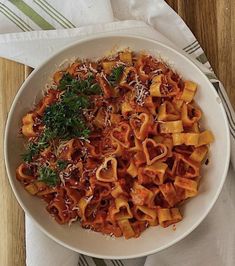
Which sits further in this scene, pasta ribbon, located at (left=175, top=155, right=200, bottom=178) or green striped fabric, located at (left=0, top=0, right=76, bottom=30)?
Result: green striped fabric, located at (left=0, top=0, right=76, bottom=30)

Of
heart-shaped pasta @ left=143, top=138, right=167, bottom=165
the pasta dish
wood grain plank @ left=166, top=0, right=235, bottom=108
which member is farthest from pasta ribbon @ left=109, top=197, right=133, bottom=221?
wood grain plank @ left=166, top=0, right=235, bottom=108

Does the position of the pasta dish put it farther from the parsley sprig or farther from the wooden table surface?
the wooden table surface

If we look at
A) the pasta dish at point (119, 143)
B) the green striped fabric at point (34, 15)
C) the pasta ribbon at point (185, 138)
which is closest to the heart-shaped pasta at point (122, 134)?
the pasta dish at point (119, 143)

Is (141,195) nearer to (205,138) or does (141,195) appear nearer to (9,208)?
(205,138)

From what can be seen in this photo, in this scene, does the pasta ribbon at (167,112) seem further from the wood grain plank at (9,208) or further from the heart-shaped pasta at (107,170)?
the wood grain plank at (9,208)

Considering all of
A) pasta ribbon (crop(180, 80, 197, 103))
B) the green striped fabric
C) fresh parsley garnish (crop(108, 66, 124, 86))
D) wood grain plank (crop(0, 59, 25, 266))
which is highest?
the green striped fabric

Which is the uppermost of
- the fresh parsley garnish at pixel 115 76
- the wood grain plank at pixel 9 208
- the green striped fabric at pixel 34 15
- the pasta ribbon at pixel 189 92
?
the green striped fabric at pixel 34 15

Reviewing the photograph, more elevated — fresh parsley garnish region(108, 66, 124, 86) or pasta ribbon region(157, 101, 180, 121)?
fresh parsley garnish region(108, 66, 124, 86)
